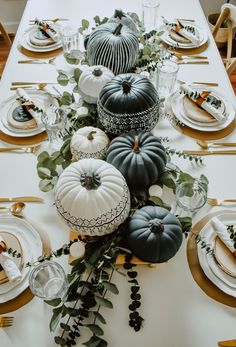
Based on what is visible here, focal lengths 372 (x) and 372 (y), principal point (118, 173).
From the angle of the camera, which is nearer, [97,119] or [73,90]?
[97,119]

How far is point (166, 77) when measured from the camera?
56.1 inches

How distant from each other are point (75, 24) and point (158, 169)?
3.58 ft

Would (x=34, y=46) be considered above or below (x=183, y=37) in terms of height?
below

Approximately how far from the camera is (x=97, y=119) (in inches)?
49.4

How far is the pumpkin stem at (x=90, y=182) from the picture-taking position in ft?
2.89

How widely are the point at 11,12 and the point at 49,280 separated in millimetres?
2650

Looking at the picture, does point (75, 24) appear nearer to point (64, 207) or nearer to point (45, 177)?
point (45, 177)

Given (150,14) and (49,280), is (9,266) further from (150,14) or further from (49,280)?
(150,14)

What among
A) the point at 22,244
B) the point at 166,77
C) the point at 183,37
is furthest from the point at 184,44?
the point at 22,244

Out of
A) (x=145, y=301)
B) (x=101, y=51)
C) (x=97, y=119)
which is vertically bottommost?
(x=145, y=301)

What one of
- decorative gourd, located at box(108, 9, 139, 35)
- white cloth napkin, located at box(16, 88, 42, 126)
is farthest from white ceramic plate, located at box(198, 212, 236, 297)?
decorative gourd, located at box(108, 9, 139, 35)

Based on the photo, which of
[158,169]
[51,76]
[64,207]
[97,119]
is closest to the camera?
[64,207]

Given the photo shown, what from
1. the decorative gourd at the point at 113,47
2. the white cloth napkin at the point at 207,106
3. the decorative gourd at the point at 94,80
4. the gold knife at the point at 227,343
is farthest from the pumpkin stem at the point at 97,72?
the gold knife at the point at 227,343

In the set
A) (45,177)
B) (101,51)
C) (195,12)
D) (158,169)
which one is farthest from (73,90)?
(195,12)
